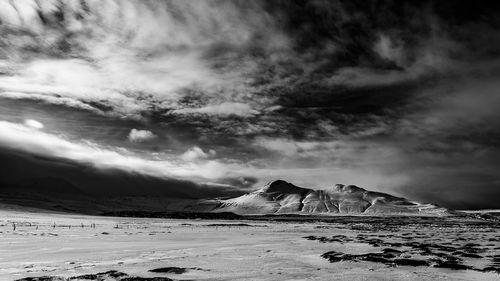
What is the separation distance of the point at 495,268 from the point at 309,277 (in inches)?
465

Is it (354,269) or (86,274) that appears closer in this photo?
(86,274)

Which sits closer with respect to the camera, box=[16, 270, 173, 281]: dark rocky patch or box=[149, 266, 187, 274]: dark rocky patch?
box=[16, 270, 173, 281]: dark rocky patch

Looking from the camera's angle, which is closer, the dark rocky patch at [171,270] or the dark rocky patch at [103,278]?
the dark rocky patch at [103,278]

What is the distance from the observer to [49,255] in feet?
86.9

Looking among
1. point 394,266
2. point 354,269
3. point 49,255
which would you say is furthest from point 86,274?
point 394,266

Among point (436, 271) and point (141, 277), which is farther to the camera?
point (436, 271)

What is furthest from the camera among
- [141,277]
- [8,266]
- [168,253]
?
[168,253]

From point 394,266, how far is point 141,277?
46.6 feet

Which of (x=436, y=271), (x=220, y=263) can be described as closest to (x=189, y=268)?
(x=220, y=263)

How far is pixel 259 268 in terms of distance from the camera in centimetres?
2177

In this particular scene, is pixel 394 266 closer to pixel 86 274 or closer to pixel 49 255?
pixel 86 274

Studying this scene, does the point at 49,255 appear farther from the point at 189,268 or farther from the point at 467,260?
the point at 467,260

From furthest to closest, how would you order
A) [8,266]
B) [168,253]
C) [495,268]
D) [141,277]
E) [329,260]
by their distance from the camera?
[168,253]
[329,260]
[495,268]
[8,266]
[141,277]

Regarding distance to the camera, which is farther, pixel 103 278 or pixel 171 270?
pixel 171 270
